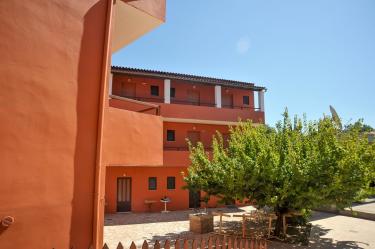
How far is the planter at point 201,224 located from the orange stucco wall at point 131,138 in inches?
275

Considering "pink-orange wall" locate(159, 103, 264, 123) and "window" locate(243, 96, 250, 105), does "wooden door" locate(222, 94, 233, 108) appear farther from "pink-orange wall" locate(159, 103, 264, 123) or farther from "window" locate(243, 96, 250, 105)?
"pink-orange wall" locate(159, 103, 264, 123)

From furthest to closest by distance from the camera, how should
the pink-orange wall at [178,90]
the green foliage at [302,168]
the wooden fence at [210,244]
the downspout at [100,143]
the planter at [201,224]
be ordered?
the pink-orange wall at [178,90]
the planter at [201,224]
the green foliage at [302,168]
the downspout at [100,143]
the wooden fence at [210,244]

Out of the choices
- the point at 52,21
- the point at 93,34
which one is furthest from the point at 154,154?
the point at 52,21

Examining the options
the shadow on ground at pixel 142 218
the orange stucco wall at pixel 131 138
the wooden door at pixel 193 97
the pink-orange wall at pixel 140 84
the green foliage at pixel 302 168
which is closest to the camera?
the orange stucco wall at pixel 131 138

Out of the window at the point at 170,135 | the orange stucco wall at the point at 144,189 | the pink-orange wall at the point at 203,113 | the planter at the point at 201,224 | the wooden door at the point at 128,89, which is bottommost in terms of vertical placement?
the planter at the point at 201,224

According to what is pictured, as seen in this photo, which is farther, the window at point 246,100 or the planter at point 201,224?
the window at point 246,100

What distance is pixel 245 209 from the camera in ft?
73.8

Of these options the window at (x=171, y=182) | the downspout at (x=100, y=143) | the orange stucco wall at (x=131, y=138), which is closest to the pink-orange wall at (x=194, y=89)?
the window at (x=171, y=182)

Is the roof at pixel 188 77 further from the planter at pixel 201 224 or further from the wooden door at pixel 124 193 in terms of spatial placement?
the planter at pixel 201 224

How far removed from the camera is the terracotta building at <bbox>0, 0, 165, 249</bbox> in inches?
151

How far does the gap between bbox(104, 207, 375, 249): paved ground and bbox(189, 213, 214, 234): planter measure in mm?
416

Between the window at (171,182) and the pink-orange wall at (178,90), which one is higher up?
the pink-orange wall at (178,90)

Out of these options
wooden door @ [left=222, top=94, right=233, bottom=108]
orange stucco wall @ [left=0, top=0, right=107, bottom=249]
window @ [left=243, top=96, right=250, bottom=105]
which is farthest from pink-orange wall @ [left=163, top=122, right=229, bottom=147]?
orange stucco wall @ [left=0, top=0, right=107, bottom=249]

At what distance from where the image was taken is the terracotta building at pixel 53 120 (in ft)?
12.6
